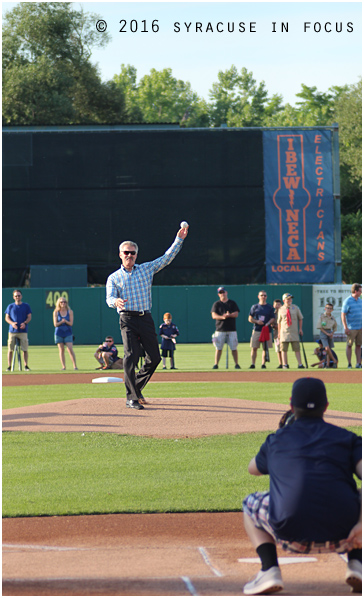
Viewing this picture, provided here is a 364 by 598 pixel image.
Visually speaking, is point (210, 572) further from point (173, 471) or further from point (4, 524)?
point (173, 471)

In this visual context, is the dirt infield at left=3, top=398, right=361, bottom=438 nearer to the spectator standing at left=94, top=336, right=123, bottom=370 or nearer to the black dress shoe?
the black dress shoe

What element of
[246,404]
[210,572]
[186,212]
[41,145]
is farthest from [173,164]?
[210,572]

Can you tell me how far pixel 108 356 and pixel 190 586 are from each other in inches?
632

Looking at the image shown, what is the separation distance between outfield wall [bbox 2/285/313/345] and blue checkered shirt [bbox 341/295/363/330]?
47.9ft

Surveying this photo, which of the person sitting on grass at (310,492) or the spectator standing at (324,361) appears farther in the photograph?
the spectator standing at (324,361)

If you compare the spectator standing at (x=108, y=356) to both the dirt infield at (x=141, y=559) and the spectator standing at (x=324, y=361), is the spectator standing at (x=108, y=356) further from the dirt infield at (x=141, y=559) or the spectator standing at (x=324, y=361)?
the dirt infield at (x=141, y=559)

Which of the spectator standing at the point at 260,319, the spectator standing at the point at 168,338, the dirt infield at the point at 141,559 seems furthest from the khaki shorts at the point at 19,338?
the dirt infield at the point at 141,559

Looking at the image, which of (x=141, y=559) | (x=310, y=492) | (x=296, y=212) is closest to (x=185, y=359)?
(x=296, y=212)

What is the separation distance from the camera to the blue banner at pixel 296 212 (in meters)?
33.9

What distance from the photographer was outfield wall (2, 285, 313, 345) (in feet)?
111

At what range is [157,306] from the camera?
112 ft

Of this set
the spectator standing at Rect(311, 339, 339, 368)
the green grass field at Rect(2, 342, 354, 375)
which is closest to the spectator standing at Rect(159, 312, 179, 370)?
the green grass field at Rect(2, 342, 354, 375)

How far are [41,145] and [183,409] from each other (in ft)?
83.6

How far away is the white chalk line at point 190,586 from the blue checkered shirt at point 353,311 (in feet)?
49.5
